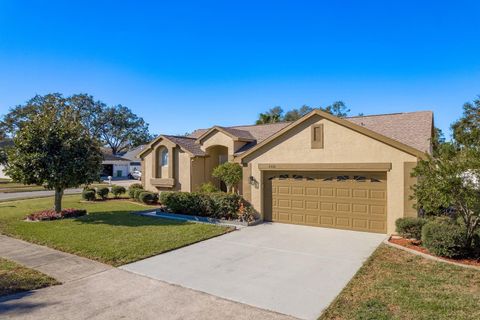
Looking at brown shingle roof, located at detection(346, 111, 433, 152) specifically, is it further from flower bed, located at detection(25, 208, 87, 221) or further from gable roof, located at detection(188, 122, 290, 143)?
flower bed, located at detection(25, 208, 87, 221)

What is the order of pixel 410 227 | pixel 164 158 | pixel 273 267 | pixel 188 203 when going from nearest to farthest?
pixel 273 267 < pixel 410 227 < pixel 188 203 < pixel 164 158

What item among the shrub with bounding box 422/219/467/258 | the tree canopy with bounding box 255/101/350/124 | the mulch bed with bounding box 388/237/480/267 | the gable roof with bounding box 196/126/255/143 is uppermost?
the tree canopy with bounding box 255/101/350/124

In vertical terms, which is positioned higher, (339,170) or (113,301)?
(339,170)

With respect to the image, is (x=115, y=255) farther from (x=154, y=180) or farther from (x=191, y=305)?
(x=154, y=180)

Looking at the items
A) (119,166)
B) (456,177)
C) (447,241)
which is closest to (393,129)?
(456,177)

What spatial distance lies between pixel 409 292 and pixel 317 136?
25.7 ft

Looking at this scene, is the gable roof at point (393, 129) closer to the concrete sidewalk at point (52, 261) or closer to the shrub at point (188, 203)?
the shrub at point (188, 203)

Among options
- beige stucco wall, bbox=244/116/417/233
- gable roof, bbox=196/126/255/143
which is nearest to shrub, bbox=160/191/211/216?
beige stucco wall, bbox=244/116/417/233

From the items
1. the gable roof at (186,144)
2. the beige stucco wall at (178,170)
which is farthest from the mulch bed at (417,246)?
the beige stucco wall at (178,170)

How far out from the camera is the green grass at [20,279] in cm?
677

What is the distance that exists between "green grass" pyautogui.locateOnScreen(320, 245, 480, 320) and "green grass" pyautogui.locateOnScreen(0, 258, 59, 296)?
6347mm

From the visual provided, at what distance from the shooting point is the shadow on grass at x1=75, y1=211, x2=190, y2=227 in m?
13.6

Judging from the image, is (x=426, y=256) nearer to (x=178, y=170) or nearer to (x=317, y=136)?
(x=317, y=136)

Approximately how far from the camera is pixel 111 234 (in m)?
11.6
